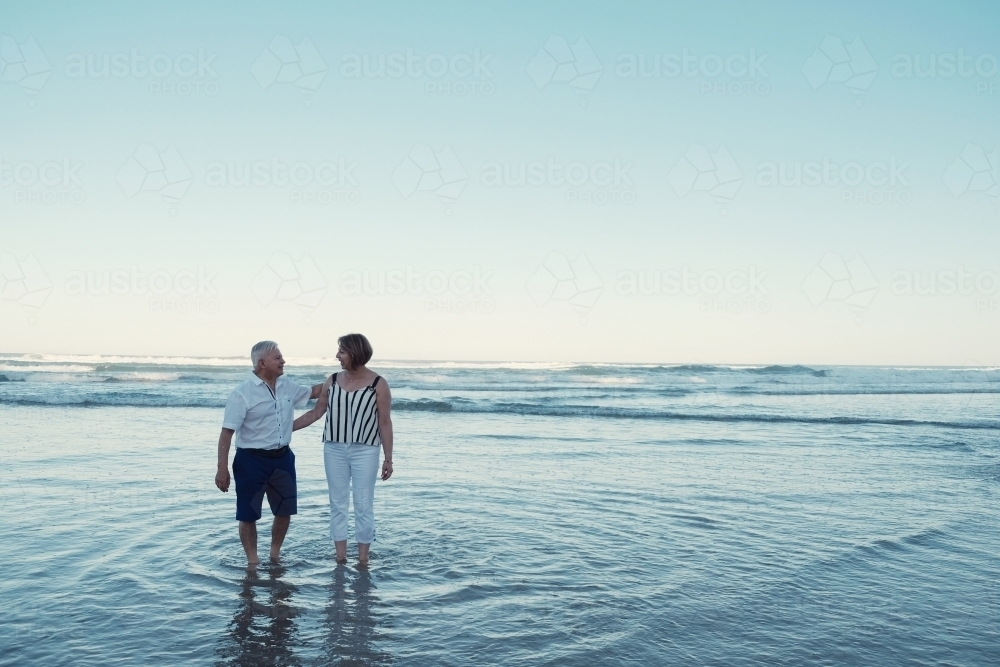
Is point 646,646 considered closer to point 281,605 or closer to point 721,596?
point 721,596

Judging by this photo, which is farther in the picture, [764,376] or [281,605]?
[764,376]

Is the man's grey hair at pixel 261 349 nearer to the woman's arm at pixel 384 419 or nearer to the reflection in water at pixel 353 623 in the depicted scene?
the woman's arm at pixel 384 419

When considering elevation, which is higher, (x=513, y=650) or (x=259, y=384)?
(x=259, y=384)

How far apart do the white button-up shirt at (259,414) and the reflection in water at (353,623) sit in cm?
117

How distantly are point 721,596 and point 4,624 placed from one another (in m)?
4.57

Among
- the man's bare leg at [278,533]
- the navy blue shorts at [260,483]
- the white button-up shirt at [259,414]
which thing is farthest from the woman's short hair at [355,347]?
the man's bare leg at [278,533]

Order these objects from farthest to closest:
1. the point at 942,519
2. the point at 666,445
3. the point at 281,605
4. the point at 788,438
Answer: the point at 788,438
the point at 666,445
the point at 942,519
the point at 281,605

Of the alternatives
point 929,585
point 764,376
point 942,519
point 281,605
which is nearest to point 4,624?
point 281,605

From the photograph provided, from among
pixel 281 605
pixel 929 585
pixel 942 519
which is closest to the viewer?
pixel 281 605

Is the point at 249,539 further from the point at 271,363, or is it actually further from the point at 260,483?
the point at 271,363

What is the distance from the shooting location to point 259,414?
5.58 m

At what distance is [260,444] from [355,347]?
1.05 m

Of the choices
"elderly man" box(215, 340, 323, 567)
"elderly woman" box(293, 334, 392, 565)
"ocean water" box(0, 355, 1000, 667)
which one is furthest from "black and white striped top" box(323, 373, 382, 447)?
"ocean water" box(0, 355, 1000, 667)

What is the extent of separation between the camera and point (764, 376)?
51438 millimetres
